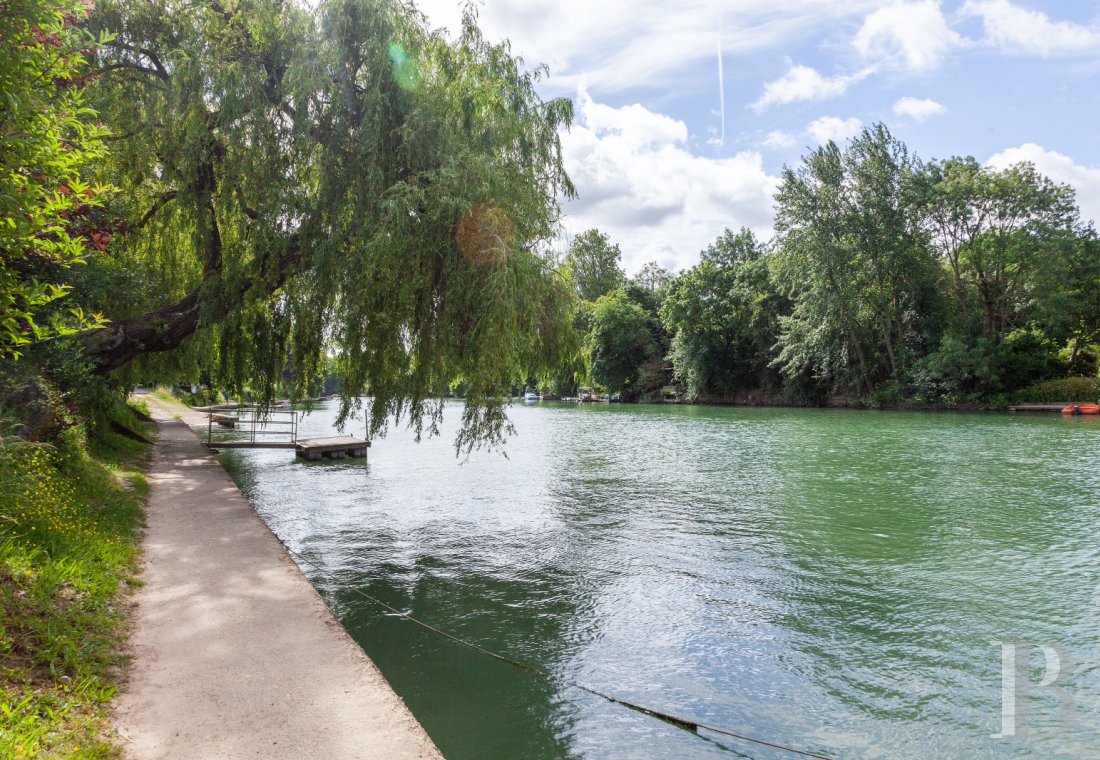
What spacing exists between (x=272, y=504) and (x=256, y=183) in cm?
613

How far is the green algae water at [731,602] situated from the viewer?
4801mm

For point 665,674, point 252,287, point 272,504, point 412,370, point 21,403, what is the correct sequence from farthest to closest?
1. point 272,504
2. point 252,287
3. point 412,370
4. point 21,403
5. point 665,674

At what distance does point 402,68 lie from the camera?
9359 millimetres

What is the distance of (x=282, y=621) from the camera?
5270 mm

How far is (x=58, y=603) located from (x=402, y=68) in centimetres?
775

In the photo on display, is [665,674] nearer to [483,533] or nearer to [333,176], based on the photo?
[483,533]

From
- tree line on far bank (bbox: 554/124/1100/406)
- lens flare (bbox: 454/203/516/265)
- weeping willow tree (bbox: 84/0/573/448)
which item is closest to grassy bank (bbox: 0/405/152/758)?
weeping willow tree (bbox: 84/0/573/448)

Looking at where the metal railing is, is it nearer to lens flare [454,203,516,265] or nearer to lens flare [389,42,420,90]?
lens flare [389,42,420,90]

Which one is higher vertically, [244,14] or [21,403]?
[244,14]

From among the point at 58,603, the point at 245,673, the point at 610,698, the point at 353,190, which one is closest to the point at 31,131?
the point at 58,603

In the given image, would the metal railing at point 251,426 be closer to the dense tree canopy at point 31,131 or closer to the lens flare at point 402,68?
the lens flare at point 402,68

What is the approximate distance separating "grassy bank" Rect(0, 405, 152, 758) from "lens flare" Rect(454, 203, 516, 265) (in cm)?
504

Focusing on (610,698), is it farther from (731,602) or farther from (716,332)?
(716,332)

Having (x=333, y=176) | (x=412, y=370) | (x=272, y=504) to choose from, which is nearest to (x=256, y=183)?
(x=333, y=176)
